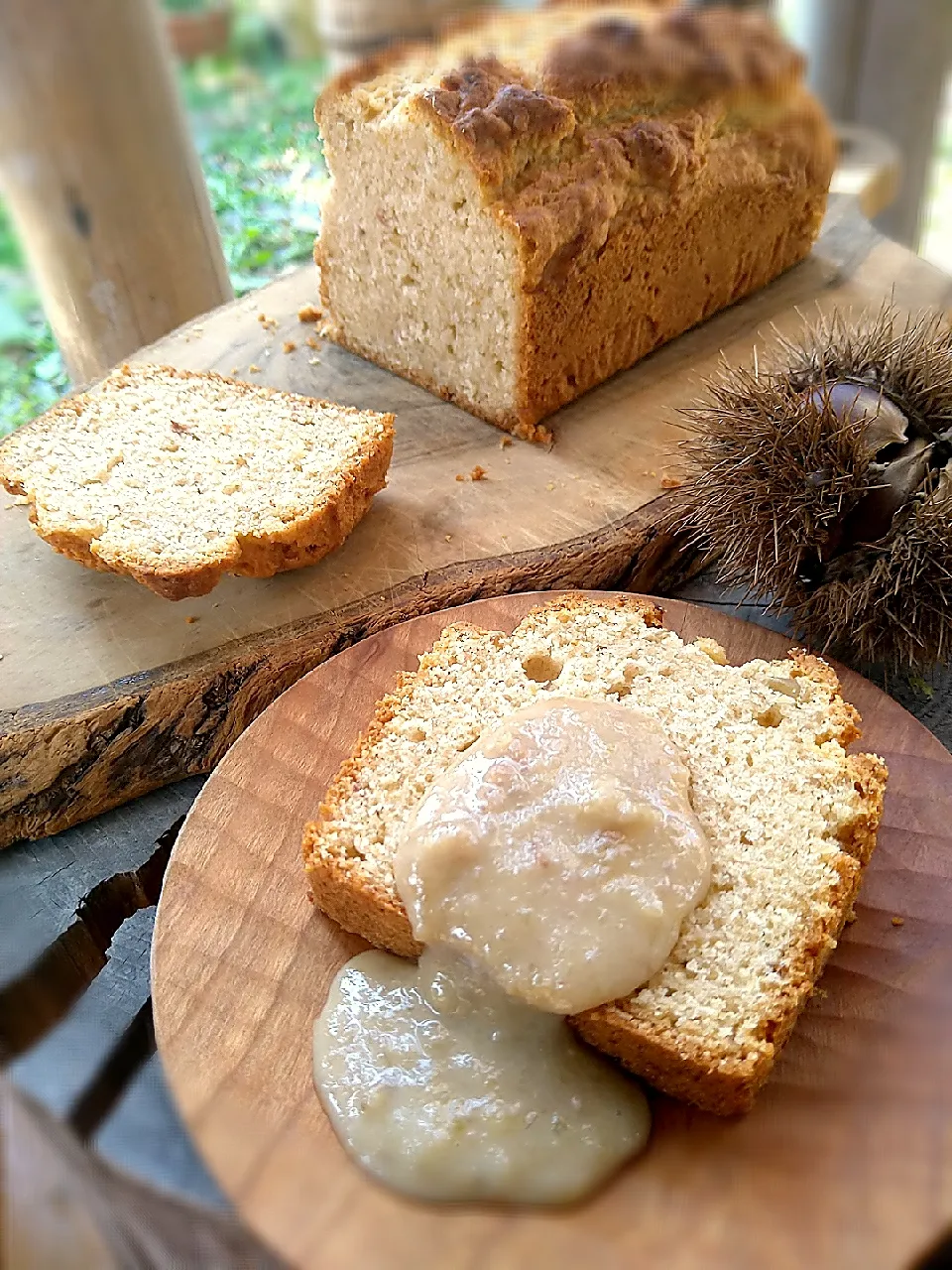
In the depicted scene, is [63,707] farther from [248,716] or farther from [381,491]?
[381,491]

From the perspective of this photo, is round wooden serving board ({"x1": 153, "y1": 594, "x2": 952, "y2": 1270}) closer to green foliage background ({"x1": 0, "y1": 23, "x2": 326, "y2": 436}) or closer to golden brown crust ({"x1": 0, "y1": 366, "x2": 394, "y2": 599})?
golden brown crust ({"x1": 0, "y1": 366, "x2": 394, "y2": 599})

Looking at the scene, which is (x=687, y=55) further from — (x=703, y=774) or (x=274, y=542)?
(x=274, y=542)

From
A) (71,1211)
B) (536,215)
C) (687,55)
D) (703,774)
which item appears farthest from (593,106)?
(71,1211)

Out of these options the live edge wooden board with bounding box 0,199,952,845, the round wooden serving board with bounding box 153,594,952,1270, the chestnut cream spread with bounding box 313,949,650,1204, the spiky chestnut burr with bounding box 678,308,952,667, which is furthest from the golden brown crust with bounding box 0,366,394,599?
the chestnut cream spread with bounding box 313,949,650,1204

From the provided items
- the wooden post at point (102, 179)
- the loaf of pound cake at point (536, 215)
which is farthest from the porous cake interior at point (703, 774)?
the wooden post at point (102, 179)

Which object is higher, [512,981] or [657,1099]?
[512,981]

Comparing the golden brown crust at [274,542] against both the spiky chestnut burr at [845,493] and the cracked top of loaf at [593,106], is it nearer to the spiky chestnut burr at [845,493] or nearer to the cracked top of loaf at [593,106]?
the cracked top of loaf at [593,106]
